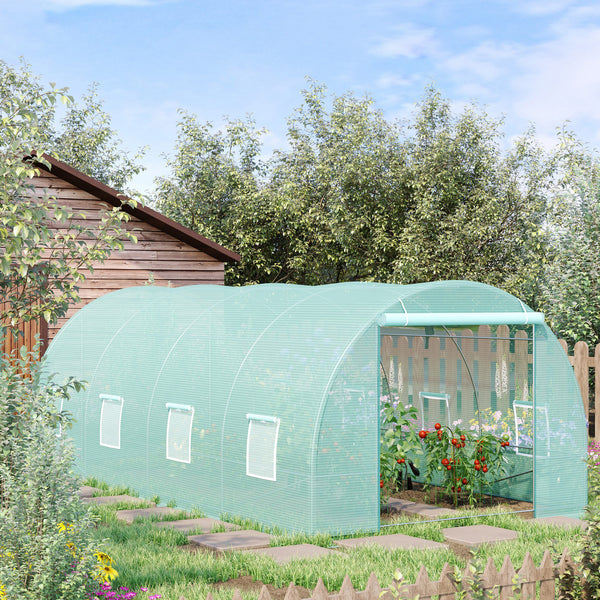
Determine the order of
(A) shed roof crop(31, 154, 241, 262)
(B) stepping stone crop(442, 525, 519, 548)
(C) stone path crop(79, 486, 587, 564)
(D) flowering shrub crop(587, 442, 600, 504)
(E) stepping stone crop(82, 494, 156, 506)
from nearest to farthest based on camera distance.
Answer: (D) flowering shrub crop(587, 442, 600, 504), (C) stone path crop(79, 486, 587, 564), (B) stepping stone crop(442, 525, 519, 548), (E) stepping stone crop(82, 494, 156, 506), (A) shed roof crop(31, 154, 241, 262)

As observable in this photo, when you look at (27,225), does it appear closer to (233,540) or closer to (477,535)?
(233,540)

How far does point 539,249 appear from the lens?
62.6 feet

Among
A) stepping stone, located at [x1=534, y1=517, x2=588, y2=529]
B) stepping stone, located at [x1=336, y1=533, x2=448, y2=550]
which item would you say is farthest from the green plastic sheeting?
stepping stone, located at [x1=336, y1=533, x2=448, y2=550]

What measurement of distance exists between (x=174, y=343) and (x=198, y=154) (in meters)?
15.2

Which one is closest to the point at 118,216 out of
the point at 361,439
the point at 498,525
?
the point at 361,439

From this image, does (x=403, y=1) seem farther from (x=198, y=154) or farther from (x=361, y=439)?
(x=198, y=154)

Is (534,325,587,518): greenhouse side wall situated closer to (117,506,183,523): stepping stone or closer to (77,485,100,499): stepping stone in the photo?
(117,506,183,523): stepping stone

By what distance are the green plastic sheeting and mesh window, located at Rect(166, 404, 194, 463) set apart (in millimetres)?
21

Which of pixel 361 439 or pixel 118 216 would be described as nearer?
pixel 118 216

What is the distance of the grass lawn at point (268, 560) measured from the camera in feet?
19.5

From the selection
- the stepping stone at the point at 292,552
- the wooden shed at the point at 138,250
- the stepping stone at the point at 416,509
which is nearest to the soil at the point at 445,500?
the stepping stone at the point at 416,509

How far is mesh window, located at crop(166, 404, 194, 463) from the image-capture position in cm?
905

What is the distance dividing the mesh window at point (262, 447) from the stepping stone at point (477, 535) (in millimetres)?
1661

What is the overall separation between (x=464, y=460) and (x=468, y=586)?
453cm
